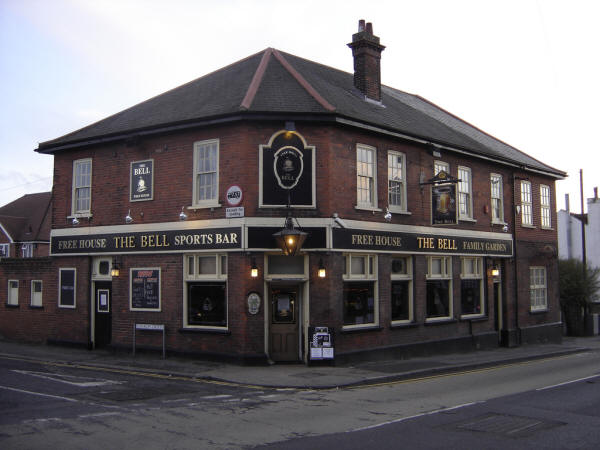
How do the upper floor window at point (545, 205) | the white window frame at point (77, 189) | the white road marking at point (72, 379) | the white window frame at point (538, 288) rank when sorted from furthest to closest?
1. the upper floor window at point (545, 205)
2. the white window frame at point (538, 288)
3. the white window frame at point (77, 189)
4. the white road marking at point (72, 379)

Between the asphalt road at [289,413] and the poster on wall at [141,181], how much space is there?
587cm

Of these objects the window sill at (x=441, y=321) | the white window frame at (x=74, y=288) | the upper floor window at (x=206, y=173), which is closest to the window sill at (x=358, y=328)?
the window sill at (x=441, y=321)

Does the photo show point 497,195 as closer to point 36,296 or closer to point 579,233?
point 36,296

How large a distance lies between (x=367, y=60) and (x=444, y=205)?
6193 millimetres

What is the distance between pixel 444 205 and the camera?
760 inches

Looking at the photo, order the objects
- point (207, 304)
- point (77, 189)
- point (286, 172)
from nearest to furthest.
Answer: point (286, 172), point (207, 304), point (77, 189)

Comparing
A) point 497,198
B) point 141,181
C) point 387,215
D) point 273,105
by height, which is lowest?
point 387,215

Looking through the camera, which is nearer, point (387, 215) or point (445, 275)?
point (387, 215)


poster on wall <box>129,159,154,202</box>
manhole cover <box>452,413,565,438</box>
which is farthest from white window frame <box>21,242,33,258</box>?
manhole cover <box>452,413,565,438</box>

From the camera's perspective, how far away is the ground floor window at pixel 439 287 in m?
21.0

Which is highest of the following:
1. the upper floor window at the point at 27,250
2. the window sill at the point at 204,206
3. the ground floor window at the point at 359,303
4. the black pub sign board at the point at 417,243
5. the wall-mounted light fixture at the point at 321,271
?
the upper floor window at the point at 27,250

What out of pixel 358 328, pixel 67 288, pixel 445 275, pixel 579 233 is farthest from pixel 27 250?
pixel 579 233

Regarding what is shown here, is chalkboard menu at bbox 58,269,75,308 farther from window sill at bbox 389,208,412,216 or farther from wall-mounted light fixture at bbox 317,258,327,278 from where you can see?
window sill at bbox 389,208,412,216

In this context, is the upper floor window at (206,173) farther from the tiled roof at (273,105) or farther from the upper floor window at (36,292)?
the upper floor window at (36,292)
